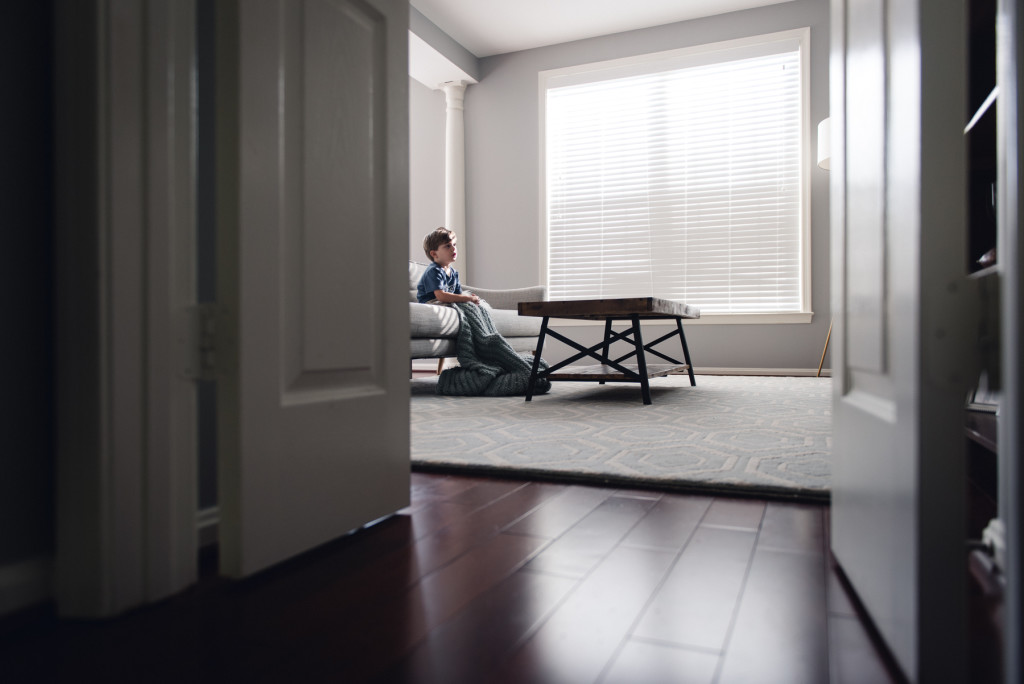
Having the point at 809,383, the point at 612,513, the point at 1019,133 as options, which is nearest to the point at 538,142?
the point at 809,383

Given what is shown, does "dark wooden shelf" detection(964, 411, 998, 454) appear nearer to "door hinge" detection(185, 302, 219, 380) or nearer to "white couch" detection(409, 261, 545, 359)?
"door hinge" detection(185, 302, 219, 380)

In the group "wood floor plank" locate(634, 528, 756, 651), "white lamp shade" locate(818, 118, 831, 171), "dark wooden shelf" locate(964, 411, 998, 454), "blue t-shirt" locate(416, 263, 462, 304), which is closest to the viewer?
"wood floor plank" locate(634, 528, 756, 651)

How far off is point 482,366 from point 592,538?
2375 millimetres

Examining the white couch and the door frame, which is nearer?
the door frame

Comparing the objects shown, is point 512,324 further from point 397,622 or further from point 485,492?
point 397,622

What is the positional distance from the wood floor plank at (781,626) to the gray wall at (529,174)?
4.18 m

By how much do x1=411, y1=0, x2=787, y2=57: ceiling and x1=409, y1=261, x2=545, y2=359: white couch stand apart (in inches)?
79.7

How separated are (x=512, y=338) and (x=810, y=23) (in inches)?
128

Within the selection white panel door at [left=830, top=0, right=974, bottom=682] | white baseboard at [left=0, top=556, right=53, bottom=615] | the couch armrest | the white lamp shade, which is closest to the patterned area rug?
white panel door at [left=830, top=0, right=974, bottom=682]

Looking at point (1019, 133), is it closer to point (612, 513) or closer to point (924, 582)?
point (924, 582)

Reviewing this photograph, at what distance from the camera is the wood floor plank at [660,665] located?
620mm

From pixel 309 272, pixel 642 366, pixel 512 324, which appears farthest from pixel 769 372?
pixel 309 272

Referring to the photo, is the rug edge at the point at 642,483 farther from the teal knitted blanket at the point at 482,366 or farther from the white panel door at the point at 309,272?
the teal knitted blanket at the point at 482,366

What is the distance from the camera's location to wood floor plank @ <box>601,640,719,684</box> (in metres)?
0.62
